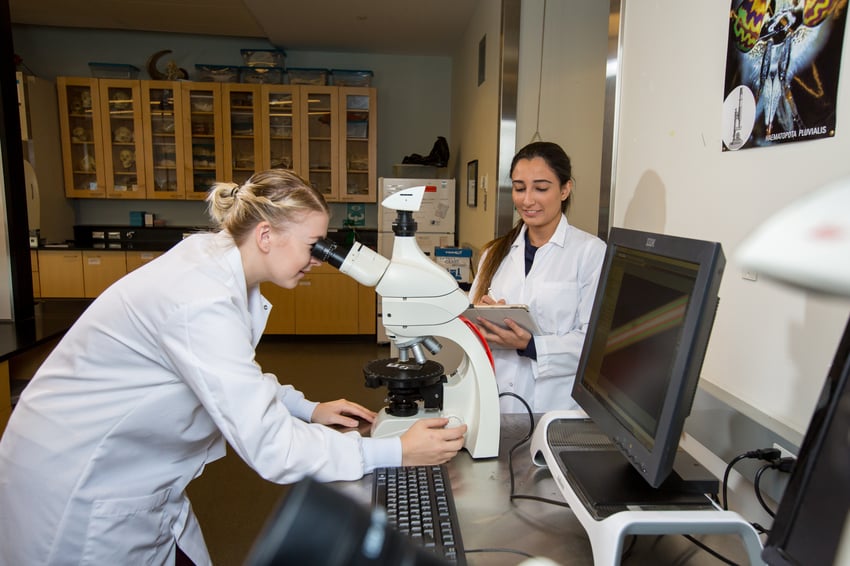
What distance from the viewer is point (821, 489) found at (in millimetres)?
494

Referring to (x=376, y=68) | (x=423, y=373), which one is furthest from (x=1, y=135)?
(x=376, y=68)

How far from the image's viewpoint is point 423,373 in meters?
1.14

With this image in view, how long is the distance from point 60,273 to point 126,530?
464 centimetres

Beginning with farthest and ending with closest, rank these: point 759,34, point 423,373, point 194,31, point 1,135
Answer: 1. point 194,31
2. point 1,135
3. point 423,373
4. point 759,34

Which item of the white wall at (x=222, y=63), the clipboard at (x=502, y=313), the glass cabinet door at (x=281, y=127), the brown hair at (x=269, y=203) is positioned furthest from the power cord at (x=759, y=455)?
the white wall at (x=222, y=63)

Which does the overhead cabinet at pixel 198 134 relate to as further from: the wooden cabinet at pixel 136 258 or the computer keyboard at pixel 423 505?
the computer keyboard at pixel 423 505

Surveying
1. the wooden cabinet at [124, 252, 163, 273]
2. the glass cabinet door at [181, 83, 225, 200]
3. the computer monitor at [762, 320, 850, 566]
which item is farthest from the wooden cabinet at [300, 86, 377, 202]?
the computer monitor at [762, 320, 850, 566]

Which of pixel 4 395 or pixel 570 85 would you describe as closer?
pixel 4 395

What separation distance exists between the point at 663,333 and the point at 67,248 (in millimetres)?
5362

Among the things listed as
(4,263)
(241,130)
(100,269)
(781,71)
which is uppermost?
(241,130)

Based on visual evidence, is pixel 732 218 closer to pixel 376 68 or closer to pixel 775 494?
pixel 775 494

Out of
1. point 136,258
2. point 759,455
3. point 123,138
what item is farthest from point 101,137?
point 759,455

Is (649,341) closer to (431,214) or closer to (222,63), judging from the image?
(431,214)

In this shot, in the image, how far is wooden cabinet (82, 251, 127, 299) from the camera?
4871 millimetres
